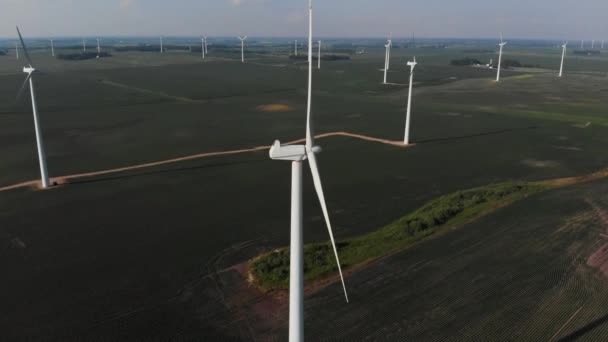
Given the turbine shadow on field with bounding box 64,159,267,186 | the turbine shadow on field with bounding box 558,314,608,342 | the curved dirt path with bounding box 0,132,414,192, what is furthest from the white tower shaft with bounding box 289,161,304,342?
the curved dirt path with bounding box 0,132,414,192

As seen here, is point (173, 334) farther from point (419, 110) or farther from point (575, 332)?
point (419, 110)

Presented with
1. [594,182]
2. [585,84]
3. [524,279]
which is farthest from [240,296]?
[585,84]

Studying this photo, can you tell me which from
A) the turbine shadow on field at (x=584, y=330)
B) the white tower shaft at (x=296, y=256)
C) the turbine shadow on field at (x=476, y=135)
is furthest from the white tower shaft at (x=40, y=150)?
the turbine shadow on field at (x=476, y=135)

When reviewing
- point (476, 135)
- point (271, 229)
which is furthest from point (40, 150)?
point (476, 135)

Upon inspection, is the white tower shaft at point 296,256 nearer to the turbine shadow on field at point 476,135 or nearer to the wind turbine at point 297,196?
the wind turbine at point 297,196

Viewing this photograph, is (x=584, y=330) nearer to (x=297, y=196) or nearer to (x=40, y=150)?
(x=297, y=196)

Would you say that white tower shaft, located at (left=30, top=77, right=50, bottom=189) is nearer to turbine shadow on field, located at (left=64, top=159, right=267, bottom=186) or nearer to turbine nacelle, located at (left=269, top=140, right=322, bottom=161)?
turbine shadow on field, located at (left=64, top=159, right=267, bottom=186)

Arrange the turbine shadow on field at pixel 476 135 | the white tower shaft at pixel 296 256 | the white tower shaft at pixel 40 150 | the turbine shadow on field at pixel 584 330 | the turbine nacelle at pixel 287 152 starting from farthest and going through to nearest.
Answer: the turbine shadow on field at pixel 476 135, the white tower shaft at pixel 40 150, the turbine shadow on field at pixel 584 330, the white tower shaft at pixel 296 256, the turbine nacelle at pixel 287 152
